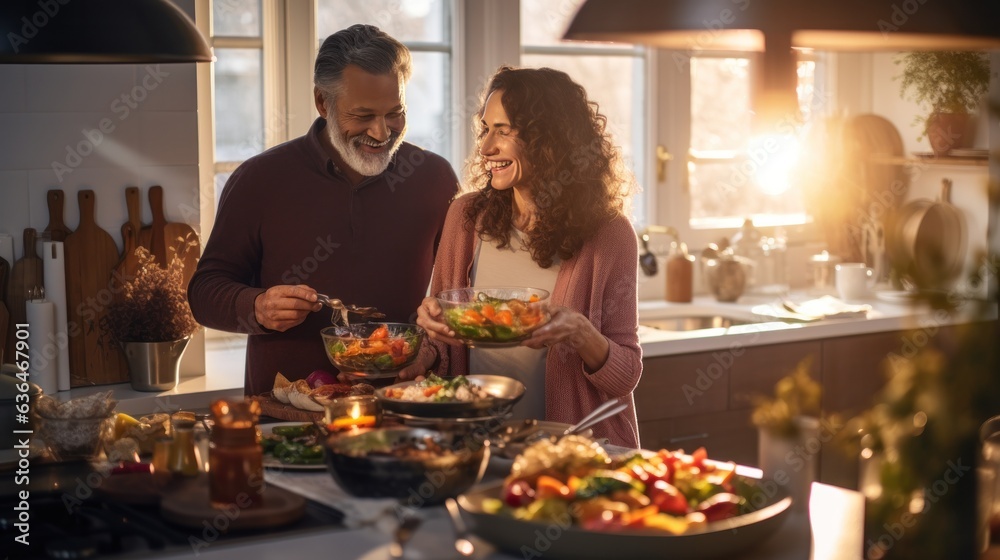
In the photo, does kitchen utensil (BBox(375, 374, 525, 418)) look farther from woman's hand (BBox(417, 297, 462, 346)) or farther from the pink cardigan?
the pink cardigan

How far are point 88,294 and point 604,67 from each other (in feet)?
6.63

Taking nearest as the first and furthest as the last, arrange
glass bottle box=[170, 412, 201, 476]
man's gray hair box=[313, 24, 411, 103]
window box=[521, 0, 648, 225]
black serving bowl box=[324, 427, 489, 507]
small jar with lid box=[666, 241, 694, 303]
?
1. black serving bowl box=[324, 427, 489, 507]
2. glass bottle box=[170, 412, 201, 476]
3. man's gray hair box=[313, 24, 411, 103]
4. window box=[521, 0, 648, 225]
5. small jar with lid box=[666, 241, 694, 303]

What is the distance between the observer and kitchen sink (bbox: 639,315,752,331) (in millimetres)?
3961

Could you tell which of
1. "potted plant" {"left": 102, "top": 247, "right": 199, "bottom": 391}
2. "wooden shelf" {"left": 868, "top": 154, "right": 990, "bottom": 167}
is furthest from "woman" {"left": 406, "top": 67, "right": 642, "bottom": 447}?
"wooden shelf" {"left": 868, "top": 154, "right": 990, "bottom": 167}

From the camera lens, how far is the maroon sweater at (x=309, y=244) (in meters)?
2.69

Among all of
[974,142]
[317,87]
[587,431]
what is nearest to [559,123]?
[317,87]

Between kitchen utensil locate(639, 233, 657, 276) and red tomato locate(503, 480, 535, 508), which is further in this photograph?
kitchen utensil locate(639, 233, 657, 276)

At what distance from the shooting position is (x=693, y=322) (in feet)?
13.1

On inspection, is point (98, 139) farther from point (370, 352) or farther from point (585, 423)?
point (585, 423)

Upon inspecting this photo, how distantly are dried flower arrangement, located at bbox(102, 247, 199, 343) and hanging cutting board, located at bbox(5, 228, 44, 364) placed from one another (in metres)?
0.21

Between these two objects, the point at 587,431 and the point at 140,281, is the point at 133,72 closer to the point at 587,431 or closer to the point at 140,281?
the point at 140,281

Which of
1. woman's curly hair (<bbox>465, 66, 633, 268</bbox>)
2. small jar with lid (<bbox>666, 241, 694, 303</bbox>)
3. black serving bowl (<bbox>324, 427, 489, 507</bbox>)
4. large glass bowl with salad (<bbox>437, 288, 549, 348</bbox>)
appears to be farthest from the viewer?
small jar with lid (<bbox>666, 241, 694, 303</bbox>)

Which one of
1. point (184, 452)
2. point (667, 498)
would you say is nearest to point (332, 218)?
point (184, 452)

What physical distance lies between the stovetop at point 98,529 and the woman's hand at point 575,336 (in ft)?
2.11
